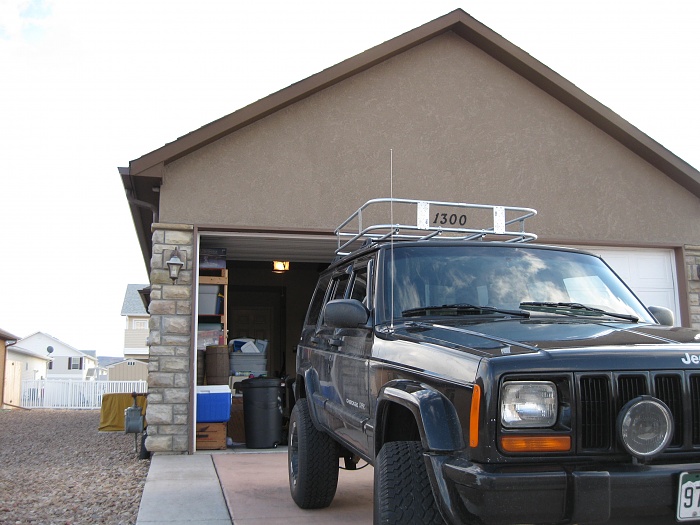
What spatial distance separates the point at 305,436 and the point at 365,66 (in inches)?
243

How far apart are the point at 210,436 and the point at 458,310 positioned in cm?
621

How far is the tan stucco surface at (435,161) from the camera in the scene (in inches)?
376

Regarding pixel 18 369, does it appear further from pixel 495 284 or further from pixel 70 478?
pixel 495 284

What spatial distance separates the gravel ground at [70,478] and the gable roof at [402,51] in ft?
11.4

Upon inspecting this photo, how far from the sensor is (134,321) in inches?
1585

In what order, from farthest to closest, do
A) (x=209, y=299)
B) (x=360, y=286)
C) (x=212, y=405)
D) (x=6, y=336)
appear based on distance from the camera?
(x=6, y=336) < (x=209, y=299) < (x=212, y=405) < (x=360, y=286)

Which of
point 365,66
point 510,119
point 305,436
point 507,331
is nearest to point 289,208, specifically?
point 365,66

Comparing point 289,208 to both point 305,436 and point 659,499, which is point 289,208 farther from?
point 659,499

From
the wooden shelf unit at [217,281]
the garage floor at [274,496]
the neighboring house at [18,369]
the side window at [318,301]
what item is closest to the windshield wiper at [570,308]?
the side window at [318,301]

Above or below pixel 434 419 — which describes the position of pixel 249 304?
above

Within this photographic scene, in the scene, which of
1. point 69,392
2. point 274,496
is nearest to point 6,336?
point 69,392

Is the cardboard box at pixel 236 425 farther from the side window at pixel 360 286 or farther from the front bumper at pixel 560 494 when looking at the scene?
the front bumper at pixel 560 494

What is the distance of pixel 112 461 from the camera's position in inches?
366

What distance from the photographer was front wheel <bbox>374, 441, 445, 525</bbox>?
3.04m
